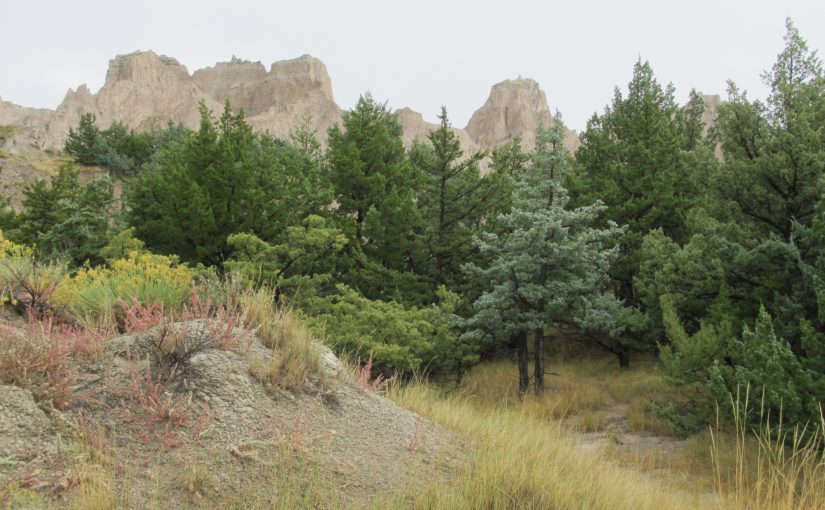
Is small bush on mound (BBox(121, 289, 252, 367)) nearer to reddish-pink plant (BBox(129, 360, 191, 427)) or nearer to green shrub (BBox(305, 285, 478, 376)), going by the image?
reddish-pink plant (BBox(129, 360, 191, 427))

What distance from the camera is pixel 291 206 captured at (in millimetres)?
17328

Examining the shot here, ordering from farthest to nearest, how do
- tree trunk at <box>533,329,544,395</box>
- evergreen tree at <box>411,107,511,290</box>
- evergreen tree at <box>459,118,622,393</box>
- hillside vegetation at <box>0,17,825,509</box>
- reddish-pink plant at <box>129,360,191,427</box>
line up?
evergreen tree at <box>411,107,511,290</box> < tree trunk at <box>533,329,544,395</box> < evergreen tree at <box>459,118,622,393</box> < reddish-pink plant at <box>129,360,191,427</box> < hillside vegetation at <box>0,17,825,509</box>

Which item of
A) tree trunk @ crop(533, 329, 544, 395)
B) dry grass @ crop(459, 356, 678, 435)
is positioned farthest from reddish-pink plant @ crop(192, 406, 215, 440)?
tree trunk @ crop(533, 329, 544, 395)

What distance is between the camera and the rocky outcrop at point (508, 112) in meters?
85.5

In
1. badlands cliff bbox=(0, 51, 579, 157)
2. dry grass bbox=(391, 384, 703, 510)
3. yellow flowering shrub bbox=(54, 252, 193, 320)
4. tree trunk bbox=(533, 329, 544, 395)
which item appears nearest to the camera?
dry grass bbox=(391, 384, 703, 510)

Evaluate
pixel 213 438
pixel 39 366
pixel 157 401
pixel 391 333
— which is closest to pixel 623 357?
pixel 391 333

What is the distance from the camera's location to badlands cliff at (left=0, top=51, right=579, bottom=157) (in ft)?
267

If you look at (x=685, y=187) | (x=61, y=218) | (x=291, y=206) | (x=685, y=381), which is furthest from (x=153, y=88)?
(x=685, y=381)

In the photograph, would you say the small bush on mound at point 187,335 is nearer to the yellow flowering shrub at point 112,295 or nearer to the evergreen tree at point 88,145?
the yellow flowering shrub at point 112,295

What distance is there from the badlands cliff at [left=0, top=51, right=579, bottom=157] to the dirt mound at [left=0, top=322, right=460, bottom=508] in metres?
73.5

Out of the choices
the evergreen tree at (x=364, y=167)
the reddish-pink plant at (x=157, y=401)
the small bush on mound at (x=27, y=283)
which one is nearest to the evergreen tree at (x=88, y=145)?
the evergreen tree at (x=364, y=167)

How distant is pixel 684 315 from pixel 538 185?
4.78 m

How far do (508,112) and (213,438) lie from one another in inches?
3521

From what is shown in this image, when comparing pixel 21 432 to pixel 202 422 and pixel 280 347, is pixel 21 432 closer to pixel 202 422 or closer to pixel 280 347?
pixel 202 422
